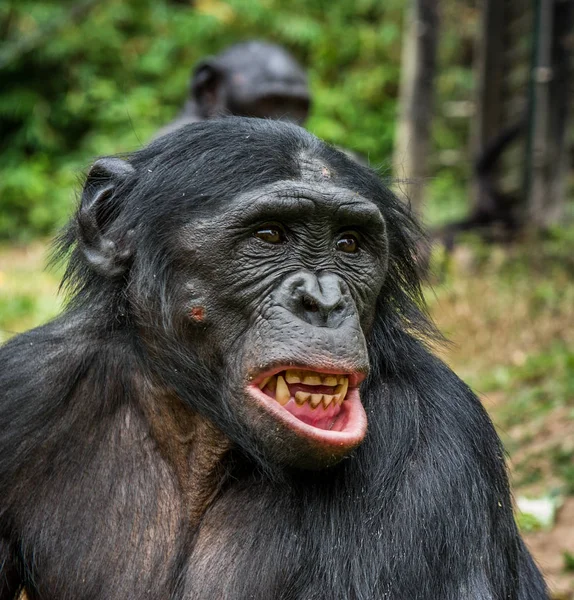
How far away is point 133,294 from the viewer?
422cm

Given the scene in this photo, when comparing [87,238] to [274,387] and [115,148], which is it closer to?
[274,387]

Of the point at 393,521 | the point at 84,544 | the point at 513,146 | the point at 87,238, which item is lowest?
the point at 513,146

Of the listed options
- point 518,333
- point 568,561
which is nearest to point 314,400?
point 568,561

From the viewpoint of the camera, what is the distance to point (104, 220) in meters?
4.38

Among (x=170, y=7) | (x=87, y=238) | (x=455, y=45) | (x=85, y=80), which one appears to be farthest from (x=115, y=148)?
(x=87, y=238)

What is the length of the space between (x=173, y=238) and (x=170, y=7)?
17.1m

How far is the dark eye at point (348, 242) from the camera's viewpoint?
13.3 ft

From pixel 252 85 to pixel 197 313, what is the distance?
801 cm

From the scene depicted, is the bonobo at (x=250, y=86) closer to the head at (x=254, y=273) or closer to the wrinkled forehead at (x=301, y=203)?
the head at (x=254, y=273)

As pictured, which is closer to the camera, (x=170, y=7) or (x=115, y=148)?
(x=115, y=148)

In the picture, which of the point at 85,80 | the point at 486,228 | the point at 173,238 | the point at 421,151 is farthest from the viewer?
the point at 85,80

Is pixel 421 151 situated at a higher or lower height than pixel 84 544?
lower

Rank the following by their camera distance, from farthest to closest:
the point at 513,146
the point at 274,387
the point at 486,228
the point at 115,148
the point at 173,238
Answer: the point at 115,148, the point at 513,146, the point at 486,228, the point at 173,238, the point at 274,387

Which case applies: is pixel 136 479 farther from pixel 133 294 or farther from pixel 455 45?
pixel 455 45
